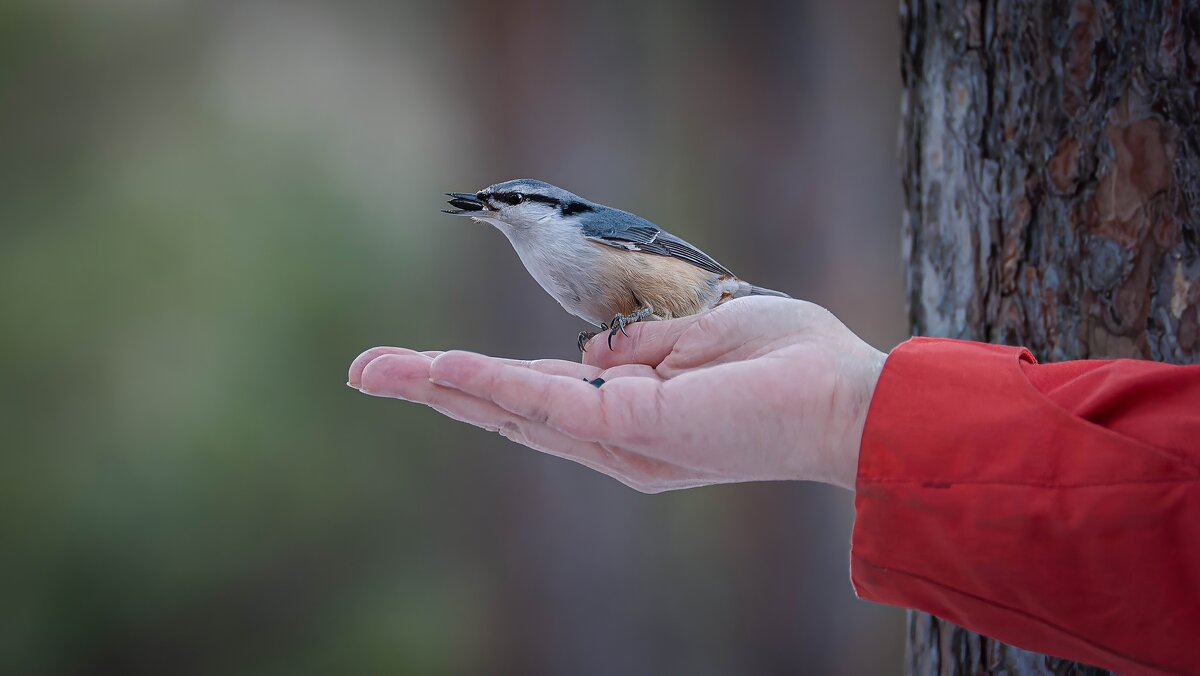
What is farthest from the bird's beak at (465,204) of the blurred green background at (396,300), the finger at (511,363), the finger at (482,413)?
the blurred green background at (396,300)

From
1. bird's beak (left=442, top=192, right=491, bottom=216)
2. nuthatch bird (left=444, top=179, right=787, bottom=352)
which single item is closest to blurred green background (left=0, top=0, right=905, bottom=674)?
nuthatch bird (left=444, top=179, right=787, bottom=352)

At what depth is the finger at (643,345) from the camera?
4.33ft

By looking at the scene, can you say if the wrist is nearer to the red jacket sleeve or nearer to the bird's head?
the red jacket sleeve

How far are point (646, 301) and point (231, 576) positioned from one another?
1.72m

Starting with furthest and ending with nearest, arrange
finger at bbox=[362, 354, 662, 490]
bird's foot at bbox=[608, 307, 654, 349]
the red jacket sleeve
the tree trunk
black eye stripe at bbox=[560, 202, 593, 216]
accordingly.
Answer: black eye stripe at bbox=[560, 202, 593, 216] → bird's foot at bbox=[608, 307, 654, 349] → the tree trunk → finger at bbox=[362, 354, 662, 490] → the red jacket sleeve

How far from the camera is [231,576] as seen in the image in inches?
96.3

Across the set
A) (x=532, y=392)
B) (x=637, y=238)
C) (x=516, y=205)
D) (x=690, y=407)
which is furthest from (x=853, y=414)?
(x=516, y=205)

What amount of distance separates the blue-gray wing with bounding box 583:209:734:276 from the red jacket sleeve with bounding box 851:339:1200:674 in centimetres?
72

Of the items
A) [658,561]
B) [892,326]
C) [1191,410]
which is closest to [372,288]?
[658,561]

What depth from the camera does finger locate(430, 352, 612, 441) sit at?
3.38 feet

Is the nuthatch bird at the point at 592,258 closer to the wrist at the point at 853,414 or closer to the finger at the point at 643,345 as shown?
the finger at the point at 643,345

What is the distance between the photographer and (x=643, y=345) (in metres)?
1.35

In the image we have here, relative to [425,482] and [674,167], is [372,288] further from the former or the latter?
[674,167]

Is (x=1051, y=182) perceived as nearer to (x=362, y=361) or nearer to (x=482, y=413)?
(x=482, y=413)
